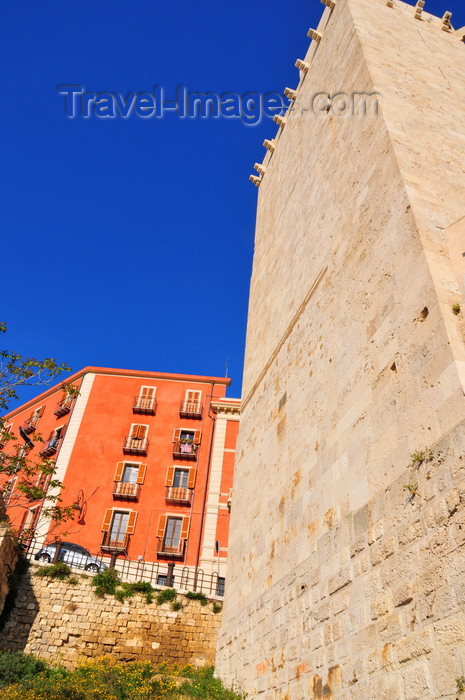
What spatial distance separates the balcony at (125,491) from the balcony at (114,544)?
1497 mm

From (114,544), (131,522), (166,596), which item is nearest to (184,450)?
(131,522)

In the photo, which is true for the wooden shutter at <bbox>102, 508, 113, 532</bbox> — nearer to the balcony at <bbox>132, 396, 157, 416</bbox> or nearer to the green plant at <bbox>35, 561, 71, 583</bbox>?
the balcony at <bbox>132, 396, 157, 416</bbox>

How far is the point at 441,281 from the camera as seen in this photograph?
182 inches

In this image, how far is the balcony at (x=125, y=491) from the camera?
20906mm

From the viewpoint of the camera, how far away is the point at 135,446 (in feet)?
73.5

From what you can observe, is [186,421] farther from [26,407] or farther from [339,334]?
[339,334]

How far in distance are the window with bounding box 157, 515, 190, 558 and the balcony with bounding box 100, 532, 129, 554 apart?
1228 millimetres

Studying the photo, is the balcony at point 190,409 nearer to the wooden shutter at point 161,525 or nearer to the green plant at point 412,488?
the wooden shutter at point 161,525

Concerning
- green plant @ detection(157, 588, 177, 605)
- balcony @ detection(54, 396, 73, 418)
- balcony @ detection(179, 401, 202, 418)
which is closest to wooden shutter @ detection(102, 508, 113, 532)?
balcony @ detection(179, 401, 202, 418)

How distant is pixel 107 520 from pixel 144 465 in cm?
266

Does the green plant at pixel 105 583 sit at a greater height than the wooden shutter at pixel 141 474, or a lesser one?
lesser

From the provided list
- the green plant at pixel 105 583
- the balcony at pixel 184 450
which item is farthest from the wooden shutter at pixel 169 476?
the green plant at pixel 105 583

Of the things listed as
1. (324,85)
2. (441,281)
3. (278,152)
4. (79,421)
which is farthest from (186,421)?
(441,281)

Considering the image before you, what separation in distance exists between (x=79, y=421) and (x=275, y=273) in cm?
1547
